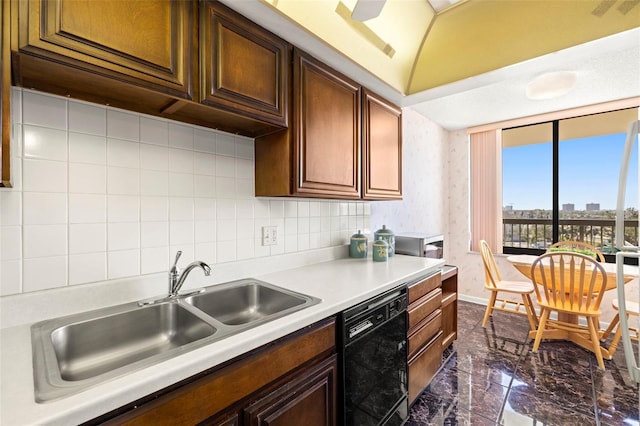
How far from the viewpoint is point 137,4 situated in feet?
3.14

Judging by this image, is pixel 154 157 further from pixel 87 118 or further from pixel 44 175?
pixel 44 175

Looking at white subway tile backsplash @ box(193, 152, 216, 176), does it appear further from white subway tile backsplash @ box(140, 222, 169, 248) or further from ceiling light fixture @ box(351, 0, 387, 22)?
ceiling light fixture @ box(351, 0, 387, 22)

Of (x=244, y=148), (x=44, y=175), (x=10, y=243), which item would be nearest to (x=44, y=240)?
(x=10, y=243)

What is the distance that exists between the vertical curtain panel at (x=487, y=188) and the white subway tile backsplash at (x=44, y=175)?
429 centimetres

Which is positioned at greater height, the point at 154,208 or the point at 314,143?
the point at 314,143

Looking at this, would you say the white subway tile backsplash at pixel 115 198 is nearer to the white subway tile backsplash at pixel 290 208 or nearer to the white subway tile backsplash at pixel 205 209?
the white subway tile backsplash at pixel 205 209

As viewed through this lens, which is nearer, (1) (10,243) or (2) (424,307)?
(1) (10,243)

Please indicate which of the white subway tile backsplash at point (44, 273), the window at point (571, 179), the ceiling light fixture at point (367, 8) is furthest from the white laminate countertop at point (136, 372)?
the window at point (571, 179)

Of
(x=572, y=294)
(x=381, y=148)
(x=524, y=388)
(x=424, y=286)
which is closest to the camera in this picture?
(x=424, y=286)

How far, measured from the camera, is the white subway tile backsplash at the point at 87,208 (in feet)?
3.54

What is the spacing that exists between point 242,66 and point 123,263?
99cm

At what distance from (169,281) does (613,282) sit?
3320mm

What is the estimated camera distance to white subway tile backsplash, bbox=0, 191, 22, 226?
0.95 meters

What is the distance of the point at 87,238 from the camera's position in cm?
111
